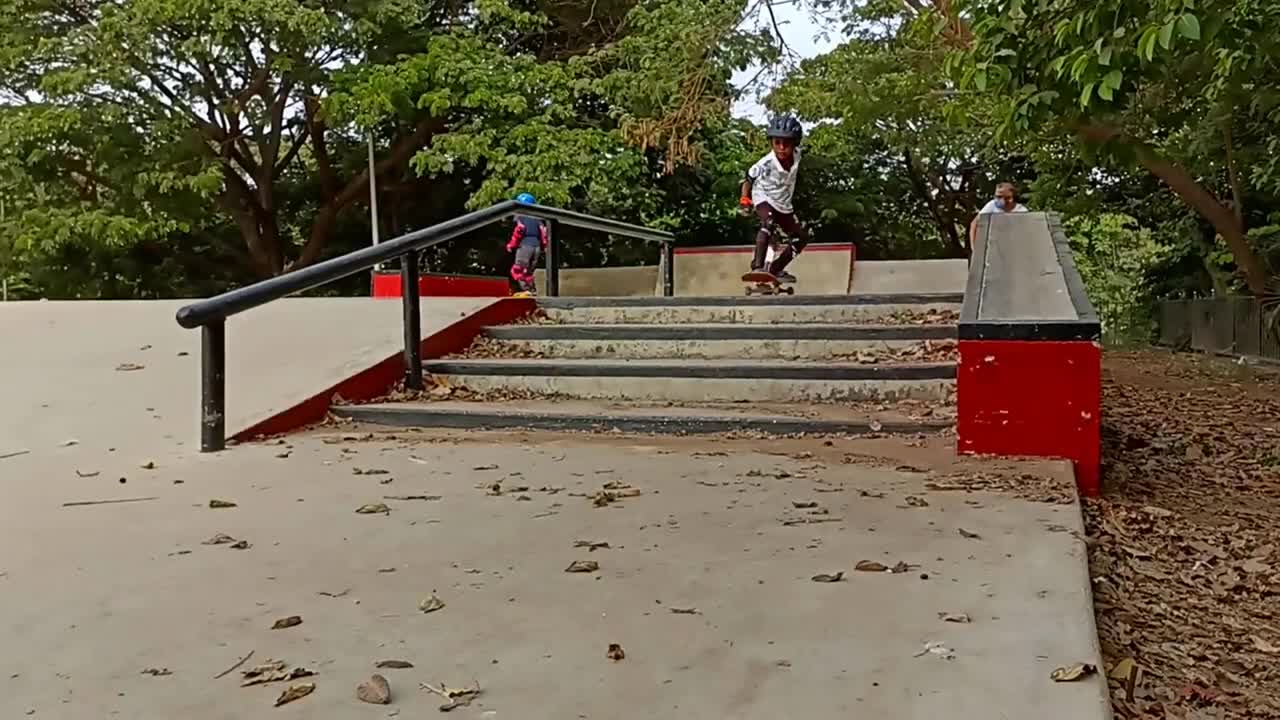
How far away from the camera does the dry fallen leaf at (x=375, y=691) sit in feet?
5.87

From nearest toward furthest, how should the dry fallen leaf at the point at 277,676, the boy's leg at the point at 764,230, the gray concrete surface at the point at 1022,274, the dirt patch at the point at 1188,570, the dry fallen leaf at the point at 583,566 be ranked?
the dry fallen leaf at the point at 277,676
the dirt patch at the point at 1188,570
the dry fallen leaf at the point at 583,566
the gray concrete surface at the point at 1022,274
the boy's leg at the point at 764,230

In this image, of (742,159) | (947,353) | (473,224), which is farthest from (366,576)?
(742,159)

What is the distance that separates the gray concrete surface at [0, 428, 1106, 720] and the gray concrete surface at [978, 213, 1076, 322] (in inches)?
27.3

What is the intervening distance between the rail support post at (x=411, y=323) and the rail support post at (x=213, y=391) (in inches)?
48.2

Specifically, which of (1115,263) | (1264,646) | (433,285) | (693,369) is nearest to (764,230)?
(693,369)

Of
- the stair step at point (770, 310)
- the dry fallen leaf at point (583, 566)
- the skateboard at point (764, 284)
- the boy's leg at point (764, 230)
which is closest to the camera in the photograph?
the dry fallen leaf at point (583, 566)

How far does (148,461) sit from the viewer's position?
4059mm

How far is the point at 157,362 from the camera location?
570 cm

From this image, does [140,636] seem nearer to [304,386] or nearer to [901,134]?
[304,386]

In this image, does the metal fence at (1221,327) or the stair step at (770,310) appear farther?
the metal fence at (1221,327)

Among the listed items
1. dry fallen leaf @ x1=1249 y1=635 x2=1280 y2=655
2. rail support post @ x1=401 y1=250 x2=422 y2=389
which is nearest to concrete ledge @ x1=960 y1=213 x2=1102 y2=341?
dry fallen leaf @ x1=1249 y1=635 x2=1280 y2=655

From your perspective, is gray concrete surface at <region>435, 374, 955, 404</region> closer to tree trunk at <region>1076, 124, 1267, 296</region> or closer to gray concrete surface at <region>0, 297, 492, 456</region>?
gray concrete surface at <region>0, 297, 492, 456</region>

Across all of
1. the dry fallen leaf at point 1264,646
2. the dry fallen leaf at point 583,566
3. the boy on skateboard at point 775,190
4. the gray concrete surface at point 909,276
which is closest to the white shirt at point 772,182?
the boy on skateboard at point 775,190

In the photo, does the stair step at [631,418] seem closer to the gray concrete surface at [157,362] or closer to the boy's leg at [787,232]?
the gray concrete surface at [157,362]
